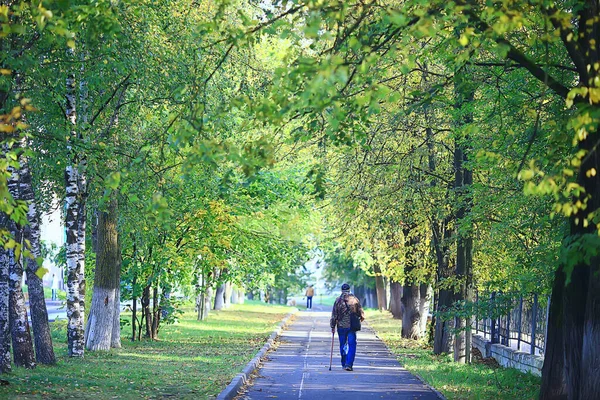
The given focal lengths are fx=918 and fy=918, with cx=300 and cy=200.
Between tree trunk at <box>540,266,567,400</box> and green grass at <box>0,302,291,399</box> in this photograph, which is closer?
tree trunk at <box>540,266,567,400</box>

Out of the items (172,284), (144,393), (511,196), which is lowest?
(144,393)

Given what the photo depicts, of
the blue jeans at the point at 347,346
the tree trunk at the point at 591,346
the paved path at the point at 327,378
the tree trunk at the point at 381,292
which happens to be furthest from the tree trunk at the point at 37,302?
the tree trunk at the point at 381,292

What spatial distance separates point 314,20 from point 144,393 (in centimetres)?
870

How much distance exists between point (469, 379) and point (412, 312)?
15.6 meters

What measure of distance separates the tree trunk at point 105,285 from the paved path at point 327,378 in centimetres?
398

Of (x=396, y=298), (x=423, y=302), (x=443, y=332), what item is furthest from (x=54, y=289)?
(x=443, y=332)

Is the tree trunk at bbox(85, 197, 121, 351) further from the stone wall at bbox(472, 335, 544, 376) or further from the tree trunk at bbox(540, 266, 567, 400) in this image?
the tree trunk at bbox(540, 266, 567, 400)

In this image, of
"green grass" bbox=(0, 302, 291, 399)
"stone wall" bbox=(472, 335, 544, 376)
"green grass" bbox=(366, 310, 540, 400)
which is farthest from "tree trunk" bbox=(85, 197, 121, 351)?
"stone wall" bbox=(472, 335, 544, 376)

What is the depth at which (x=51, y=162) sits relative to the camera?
16.1 metres

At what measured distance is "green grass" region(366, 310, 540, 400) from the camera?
16312 millimetres

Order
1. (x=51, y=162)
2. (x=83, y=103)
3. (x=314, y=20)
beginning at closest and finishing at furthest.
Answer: (x=314, y=20)
(x=51, y=162)
(x=83, y=103)

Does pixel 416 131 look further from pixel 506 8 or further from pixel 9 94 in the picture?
pixel 506 8

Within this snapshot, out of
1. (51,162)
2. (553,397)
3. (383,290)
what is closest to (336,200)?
(51,162)

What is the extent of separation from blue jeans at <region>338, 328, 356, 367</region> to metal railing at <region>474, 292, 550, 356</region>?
2938 mm
